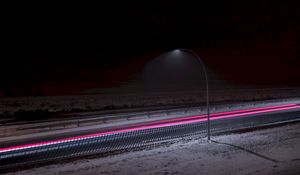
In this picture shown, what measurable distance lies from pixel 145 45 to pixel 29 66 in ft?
116

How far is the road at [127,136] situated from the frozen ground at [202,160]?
1.75 metres

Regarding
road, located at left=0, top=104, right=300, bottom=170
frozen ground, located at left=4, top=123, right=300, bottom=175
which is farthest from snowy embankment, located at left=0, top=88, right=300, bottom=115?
frozen ground, located at left=4, top=123, right=300, bottom=175

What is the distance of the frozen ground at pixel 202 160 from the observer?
16.1m

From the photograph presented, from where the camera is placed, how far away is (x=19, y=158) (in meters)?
18.5

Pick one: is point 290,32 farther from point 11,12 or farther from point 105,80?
point 11,12

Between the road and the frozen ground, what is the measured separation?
1.75 metres

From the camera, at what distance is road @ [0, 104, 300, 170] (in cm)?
1902

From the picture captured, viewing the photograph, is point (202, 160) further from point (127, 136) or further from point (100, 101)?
point (100, 101)

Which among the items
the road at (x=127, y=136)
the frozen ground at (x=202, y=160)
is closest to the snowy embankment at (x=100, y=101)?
the road at (x=127, y=136)

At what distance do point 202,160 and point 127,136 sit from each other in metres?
7.04

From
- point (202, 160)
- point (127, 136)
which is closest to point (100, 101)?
point (127, 136)

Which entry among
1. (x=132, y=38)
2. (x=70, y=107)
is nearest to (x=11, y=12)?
(x=132, y=38)

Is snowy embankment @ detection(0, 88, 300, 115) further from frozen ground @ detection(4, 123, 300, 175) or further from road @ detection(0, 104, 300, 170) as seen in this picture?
frozen ground @ detection(4, 123, 300, 175)

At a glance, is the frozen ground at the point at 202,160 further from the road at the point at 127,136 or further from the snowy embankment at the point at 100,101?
the snowy embankment at the point at 100,101
